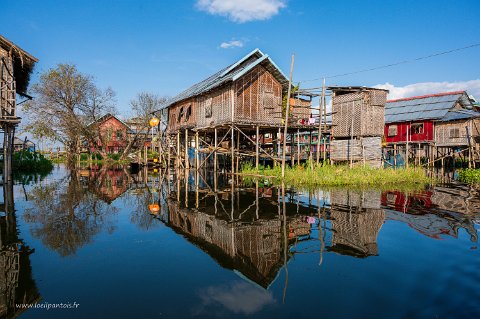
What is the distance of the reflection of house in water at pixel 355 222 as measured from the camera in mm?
5465

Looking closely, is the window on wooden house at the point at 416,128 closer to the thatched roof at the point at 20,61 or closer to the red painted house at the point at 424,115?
the red painted house at the point at 424,115

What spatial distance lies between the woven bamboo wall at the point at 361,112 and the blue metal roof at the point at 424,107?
10.1 meters

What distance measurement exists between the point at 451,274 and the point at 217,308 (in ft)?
10.7

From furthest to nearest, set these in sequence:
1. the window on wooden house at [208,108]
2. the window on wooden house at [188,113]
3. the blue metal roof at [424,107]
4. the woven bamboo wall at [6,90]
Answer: the blue metal roof at [424,107]
the window on wooden house at [188,113]
the window on wooden house at [208,108]
the woven bamboo wall at [6,90]

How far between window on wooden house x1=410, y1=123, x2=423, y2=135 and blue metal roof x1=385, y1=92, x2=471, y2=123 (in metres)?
0.69

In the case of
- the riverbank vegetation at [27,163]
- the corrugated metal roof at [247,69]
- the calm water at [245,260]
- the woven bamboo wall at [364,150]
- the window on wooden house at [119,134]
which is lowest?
the calm water at [245,260]

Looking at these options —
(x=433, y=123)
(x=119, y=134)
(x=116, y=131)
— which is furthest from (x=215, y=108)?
(x=116, y=131)

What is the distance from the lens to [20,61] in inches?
609

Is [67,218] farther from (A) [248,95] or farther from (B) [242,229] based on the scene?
(A) [248,95]

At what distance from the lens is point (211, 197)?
436 inches

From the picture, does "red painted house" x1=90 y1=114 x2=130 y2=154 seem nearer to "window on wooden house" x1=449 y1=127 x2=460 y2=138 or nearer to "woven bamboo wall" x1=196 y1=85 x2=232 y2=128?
"woven bamboo wall" x1=196 y1=85 x2=232 y2=128

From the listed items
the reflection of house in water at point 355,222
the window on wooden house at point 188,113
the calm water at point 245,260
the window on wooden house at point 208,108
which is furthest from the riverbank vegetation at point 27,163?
the reflection of house in water at point 355,222

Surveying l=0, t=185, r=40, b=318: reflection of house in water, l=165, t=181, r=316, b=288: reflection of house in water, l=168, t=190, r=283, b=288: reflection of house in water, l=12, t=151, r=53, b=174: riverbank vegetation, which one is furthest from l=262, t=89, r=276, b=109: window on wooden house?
l=12, t=151, r=53, b=174: riverbank vegetation

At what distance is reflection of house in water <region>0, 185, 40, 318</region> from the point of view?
3504 mm
